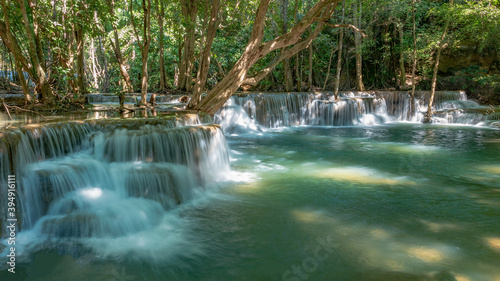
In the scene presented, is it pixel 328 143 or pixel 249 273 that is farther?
pixel 328 143

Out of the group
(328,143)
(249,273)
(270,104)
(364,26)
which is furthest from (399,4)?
(249,273)

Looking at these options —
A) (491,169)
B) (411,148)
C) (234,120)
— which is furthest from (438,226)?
(234,120)

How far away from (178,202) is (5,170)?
250 cm

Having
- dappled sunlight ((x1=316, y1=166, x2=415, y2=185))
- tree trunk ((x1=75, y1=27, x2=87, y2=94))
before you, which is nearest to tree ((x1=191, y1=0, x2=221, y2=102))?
dappled sunlight ((x1=316, y1=166, x2=415, y2=185))

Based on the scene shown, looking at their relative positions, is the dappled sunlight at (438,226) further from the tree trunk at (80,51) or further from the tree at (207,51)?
the tree trunk at (80,51)

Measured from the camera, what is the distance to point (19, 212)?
178 inches

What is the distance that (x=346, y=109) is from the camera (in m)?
16.2

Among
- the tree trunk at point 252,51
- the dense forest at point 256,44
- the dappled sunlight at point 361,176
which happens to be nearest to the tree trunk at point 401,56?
the dense forest at point 256,44

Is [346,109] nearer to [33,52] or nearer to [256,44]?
[256,44]

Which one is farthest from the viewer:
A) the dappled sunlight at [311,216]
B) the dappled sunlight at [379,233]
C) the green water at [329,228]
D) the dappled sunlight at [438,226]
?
the dappled sunlight at [311,216]

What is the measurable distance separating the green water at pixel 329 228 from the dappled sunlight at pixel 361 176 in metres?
0.02

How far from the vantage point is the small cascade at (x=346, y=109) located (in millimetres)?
15062

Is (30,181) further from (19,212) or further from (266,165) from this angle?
(266,165)

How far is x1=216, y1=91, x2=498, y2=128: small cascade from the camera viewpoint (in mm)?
15062
